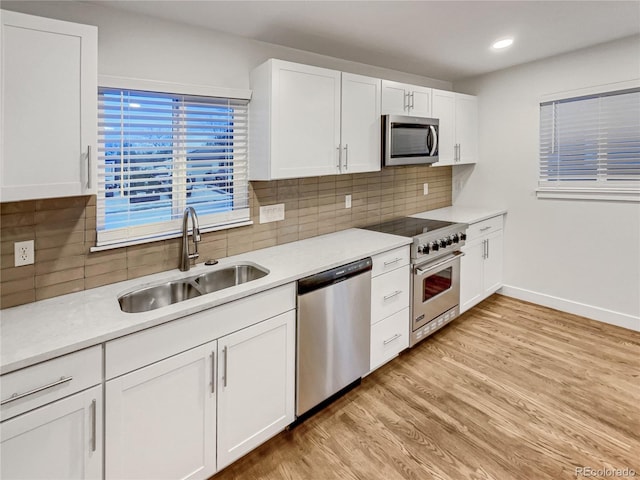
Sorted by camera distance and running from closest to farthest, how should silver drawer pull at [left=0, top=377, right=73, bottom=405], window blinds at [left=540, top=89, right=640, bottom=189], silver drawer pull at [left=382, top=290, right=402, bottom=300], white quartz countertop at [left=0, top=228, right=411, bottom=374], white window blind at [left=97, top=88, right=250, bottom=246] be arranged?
silver drawer pull at [left=0, top=377, right=73, bottom=405]
white quartz countertop at [left=0, top=228, right=411, bottom=374]
white window blind at [left=97, top=88, right=250, bottom=246]
silver drawer pull at [left=382, top=290, right=402, bottom=300]
window blinds at [left=540, top=89, right=640, bottom=189]

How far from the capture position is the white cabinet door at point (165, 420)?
1468 millimetres

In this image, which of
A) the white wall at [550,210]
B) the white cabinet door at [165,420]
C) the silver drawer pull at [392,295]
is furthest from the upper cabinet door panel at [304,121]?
the white wall at [550,210]

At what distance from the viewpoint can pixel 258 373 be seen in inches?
75.5

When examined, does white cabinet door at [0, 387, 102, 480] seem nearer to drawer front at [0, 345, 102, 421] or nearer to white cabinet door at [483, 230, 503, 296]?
drawer front at [0, 345, 102, 421]

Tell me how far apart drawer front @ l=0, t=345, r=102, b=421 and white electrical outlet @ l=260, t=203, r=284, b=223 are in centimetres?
149

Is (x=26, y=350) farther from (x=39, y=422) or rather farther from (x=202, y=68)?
(x=202, y=68)

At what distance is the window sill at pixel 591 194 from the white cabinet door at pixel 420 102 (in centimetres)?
145

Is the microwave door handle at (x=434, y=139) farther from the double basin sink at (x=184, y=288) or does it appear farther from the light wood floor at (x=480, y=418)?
the double basin sink at (x=184, y=288)

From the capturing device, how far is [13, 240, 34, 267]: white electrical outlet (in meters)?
1.73

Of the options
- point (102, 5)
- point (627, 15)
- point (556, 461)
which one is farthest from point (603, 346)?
point (102, 5)

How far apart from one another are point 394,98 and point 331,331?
2.01 meters

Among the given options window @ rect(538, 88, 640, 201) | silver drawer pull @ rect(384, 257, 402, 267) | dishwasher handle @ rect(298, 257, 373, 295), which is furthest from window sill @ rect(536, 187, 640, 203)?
dishwasher handle @ rect(298, 257, 373, 295)

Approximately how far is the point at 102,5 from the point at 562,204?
4.01m

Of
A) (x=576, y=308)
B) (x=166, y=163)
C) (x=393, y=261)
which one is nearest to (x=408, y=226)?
(x=393, y=261)
